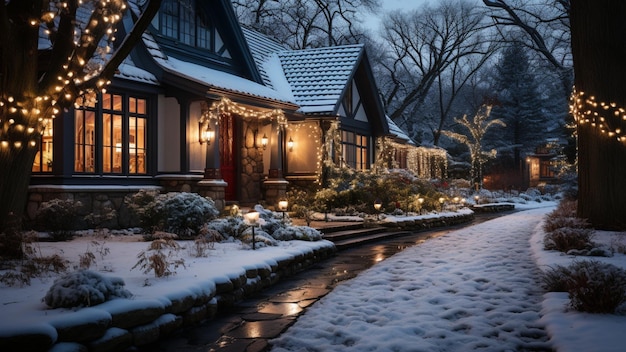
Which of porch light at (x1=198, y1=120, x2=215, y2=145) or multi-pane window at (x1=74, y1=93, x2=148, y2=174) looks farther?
porch light at (x1=198, y1=120, x2=215, y2=145)

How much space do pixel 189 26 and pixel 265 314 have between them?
11887 mm

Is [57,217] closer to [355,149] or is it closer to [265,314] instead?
[265,314]

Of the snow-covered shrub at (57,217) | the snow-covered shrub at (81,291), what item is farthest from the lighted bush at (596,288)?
the snow-covered shrub at (57,217)

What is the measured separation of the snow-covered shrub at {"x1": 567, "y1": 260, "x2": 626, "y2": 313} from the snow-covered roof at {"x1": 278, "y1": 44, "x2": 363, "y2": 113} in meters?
14.4

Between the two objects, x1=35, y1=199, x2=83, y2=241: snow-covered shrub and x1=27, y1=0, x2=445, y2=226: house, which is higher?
x1=27, y1=0, x2=445, y2=226: house

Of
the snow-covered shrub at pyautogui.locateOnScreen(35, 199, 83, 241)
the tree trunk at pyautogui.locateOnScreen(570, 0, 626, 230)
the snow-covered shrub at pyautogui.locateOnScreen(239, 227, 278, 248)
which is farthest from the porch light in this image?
the tree trunk at pyautogui.locateOnScreen(570, 0, 626, 230)

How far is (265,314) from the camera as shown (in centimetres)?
650

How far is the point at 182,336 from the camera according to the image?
5.58m

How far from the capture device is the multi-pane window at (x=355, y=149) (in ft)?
75.4

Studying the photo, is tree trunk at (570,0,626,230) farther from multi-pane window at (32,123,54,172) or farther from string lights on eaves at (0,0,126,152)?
multi-pane window at (32,123,54,172)

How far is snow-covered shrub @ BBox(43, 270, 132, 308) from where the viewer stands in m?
4.97

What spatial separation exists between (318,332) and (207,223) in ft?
20.5

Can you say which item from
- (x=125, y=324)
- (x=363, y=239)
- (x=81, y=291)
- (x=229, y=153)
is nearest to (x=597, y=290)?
(x=125, y=324)

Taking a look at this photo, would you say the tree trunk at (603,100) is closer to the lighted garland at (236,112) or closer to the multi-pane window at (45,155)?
the lighted garland at (236,112)
